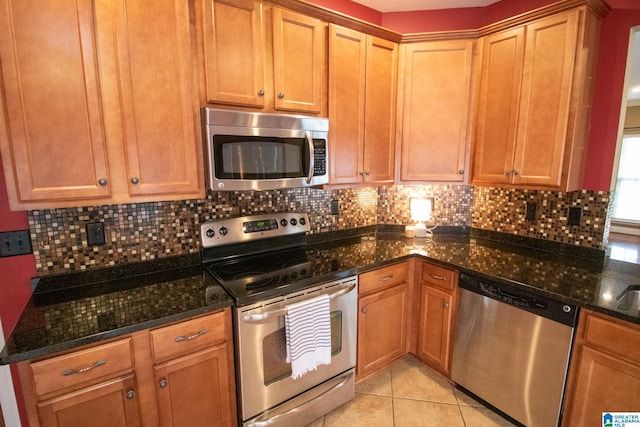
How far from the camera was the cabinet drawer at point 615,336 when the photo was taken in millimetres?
1366

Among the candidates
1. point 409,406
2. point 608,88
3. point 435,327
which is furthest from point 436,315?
point 608,88

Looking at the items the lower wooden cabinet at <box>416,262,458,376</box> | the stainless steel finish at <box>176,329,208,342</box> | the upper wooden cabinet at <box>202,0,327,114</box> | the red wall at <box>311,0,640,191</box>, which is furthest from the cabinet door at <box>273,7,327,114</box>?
the red wall at <box>311,0,640,191</box>

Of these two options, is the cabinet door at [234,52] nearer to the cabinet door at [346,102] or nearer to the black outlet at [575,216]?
the cabinet door at [346,102]

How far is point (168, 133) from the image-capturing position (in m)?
1.53

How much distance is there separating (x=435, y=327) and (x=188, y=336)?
162 centimetres

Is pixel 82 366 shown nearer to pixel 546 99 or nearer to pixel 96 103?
pixel 96 103

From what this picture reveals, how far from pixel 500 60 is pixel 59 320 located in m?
2.79

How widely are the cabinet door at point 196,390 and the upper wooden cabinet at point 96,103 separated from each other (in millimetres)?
789

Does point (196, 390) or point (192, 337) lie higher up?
point (192, 337)

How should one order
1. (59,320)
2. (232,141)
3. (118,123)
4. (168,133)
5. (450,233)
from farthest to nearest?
(450,233) → (232,141) → (168,133) → (118,123) → (59,320)

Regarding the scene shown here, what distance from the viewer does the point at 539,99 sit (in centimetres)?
191

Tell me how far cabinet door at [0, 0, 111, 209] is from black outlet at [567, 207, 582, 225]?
270 cm

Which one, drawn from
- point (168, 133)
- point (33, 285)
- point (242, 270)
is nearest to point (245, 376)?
point (242, 270)

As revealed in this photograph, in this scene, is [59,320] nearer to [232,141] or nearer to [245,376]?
[245,376]
